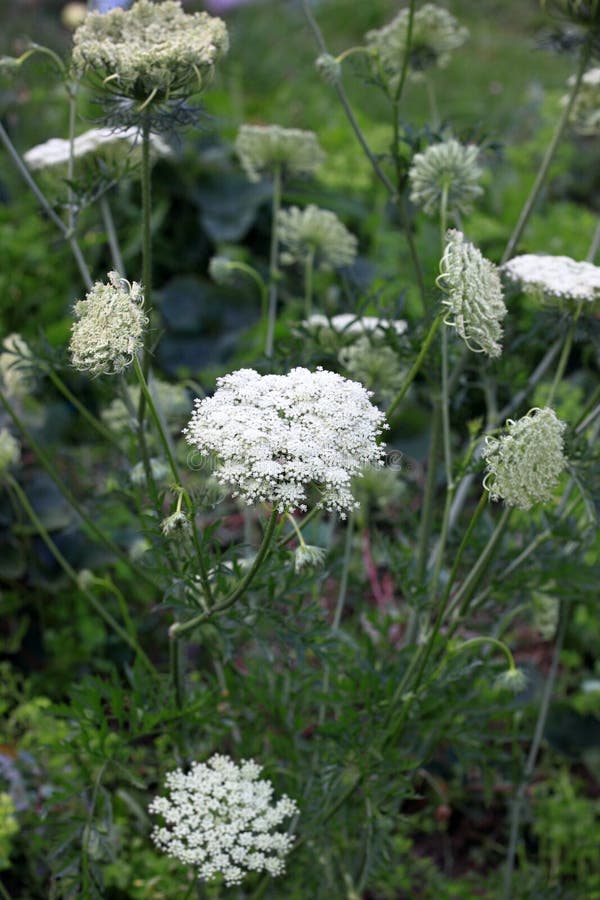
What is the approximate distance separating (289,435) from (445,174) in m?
0.84

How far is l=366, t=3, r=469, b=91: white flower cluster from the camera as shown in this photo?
2281 millimetres

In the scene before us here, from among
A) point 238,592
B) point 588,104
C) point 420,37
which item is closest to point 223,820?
point 238,592

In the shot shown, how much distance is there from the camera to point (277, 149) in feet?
8.04

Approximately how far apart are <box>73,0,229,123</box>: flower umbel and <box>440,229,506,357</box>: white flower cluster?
0.55m

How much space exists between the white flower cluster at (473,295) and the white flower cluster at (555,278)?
30 cm

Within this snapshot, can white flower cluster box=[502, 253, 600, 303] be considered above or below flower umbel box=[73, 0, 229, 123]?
below

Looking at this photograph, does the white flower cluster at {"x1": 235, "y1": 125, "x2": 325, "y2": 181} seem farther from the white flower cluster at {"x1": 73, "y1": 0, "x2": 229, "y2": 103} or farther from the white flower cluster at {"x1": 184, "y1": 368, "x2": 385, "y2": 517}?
the white flower cluster at {"x1": 184, "y1": 368, "x2": 385, "y2": 517}

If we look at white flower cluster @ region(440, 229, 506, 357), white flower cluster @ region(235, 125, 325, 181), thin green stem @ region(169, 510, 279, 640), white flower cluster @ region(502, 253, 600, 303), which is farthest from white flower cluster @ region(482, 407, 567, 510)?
white flower cluster @ region(235, 125, 325, 181)

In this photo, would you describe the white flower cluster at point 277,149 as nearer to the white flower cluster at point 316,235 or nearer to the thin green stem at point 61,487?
the white flower cluster at point 316,235

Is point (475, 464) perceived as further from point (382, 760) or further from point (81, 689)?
point (81, 689)

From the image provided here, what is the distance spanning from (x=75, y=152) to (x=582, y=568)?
1414mm

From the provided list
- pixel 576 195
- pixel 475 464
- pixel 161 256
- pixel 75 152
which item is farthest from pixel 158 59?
pixel 576 195

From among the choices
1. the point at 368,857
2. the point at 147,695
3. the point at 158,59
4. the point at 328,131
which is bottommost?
the point at 368,857

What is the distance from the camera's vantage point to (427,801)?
9.83ft
